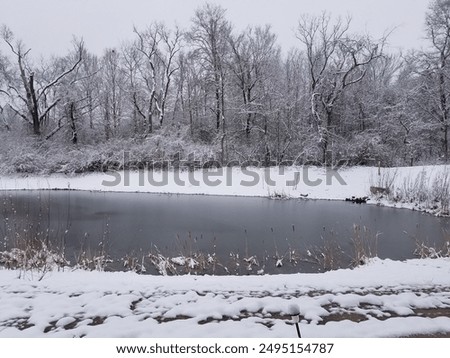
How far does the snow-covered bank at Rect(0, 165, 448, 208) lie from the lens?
18.0 metres

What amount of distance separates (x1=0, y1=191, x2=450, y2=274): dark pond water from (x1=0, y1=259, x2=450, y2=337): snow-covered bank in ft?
6.36

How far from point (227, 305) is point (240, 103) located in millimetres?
25888

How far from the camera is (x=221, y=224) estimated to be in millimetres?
11734

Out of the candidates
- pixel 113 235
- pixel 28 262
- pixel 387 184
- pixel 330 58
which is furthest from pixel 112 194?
pixel 330 58

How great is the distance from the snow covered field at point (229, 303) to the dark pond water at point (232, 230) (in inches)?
69.2

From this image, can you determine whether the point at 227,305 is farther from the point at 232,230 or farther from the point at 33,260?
the point at 232,230

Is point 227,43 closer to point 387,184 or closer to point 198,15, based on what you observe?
point 198,15

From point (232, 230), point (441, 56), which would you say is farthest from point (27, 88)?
point (441, 56)

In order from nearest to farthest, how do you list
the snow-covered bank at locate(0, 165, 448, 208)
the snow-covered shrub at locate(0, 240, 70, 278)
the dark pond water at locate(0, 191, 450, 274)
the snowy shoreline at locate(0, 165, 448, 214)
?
the snow-covered shrub at locate(0, 240, 70, 278) → the dark pond water at locate(0, 191, 450, 274) → the snowy shoreline at locate(0, 165, 448, 214) → the snow-covered bank at locate(0, 165, 448, 208)

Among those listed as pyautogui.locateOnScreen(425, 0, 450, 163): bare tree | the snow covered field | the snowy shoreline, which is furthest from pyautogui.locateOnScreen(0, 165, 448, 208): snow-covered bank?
the snow covered field

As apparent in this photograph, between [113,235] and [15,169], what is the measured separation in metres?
20.5

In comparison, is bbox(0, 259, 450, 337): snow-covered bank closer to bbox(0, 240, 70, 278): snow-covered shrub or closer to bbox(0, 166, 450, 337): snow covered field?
bbox(0, 166, 450, 337): snow covered field

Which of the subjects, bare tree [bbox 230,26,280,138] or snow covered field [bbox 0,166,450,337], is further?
bare tree [bbox 230,26,280,138]

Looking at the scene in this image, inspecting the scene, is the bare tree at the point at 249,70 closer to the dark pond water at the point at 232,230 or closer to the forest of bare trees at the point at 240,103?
the forest of bare trees at the point at 240,103
